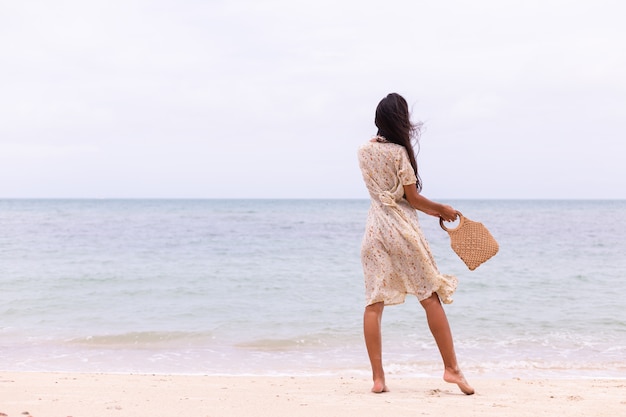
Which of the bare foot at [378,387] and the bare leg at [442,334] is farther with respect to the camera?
the bare foot at [378,387]

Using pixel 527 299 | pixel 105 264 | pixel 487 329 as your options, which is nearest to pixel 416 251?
pixel 487 329

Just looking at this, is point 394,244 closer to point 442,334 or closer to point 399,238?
point 399,238

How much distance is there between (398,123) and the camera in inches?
149

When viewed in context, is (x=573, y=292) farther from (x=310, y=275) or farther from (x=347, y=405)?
(x=347, y=405)

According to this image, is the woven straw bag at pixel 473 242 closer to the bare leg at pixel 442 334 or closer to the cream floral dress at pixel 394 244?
the cream floral dress at pixel 394 244

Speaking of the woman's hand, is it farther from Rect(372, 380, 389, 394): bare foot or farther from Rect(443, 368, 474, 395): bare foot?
Rect(372, 380, 389, 394): bare foot

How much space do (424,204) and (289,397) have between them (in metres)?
1.46

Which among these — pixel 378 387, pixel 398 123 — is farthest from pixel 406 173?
pixel 378 387

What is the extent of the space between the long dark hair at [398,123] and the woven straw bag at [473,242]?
0.40 metres

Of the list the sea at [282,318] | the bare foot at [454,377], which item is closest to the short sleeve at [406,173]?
the bare foot at [454,377]

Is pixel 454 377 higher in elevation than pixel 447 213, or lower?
lower

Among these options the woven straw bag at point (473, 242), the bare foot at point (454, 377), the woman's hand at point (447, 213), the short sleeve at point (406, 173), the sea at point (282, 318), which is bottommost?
the sea at point (282, 318)

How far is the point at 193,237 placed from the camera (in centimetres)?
2236

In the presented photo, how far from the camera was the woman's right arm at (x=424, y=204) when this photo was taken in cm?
370
